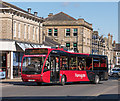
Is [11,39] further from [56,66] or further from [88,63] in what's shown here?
[56,66]

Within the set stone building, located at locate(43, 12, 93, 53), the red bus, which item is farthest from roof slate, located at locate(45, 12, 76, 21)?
the red bus

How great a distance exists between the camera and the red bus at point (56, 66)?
27.2 metres

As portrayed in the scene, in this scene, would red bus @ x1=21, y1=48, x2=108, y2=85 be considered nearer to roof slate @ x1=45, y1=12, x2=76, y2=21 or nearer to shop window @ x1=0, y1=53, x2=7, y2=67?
shop window @ x1=0, y1=53, x2=7, y2=67

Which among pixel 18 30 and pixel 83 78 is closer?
pixel 83 78

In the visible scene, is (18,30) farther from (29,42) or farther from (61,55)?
(61,55)

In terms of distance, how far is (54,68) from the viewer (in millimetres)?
28031

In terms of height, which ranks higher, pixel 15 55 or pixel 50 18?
pixel 50 18

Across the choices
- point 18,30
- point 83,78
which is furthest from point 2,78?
point 83,78

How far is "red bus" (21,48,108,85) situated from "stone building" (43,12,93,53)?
149ft

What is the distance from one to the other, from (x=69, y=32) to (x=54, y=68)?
2028 inches

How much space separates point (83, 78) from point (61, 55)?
3.71 metres

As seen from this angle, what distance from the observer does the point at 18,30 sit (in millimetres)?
45125

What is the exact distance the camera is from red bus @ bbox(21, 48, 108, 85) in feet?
89.2

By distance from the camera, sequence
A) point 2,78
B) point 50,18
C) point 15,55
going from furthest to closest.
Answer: point 50,18 < point 15,55 < point 2,78
